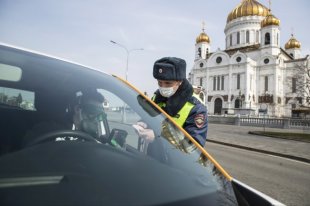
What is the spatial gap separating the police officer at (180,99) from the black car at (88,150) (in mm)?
690

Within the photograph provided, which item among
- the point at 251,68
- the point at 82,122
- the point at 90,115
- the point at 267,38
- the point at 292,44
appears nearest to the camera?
the point at 82,122

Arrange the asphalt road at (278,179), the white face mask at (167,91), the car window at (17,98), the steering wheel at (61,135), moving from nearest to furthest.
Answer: the steering wheel at (61,135) → the car window at (17,98) → the white face mask at (167,91) → the asphalt road at (278,179)

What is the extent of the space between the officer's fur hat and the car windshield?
0.64m

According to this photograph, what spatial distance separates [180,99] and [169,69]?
334mm

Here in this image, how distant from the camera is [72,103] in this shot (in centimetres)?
147

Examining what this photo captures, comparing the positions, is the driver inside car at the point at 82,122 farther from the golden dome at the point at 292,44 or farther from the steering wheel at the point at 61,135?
the golden dome at the point at 292,44

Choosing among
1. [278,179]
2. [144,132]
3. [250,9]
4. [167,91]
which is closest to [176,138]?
[144,132]

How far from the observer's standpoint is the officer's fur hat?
2449 millimetres

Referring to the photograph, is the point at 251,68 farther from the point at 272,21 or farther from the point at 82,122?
the point at 82,122

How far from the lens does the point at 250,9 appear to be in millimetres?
62562

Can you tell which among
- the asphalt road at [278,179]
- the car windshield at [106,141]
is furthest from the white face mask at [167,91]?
the asphalt road at [278,179]

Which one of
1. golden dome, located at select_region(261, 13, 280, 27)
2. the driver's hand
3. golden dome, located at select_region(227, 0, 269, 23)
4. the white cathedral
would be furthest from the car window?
golden dome, located at select_region(227, 0, 269, 23)

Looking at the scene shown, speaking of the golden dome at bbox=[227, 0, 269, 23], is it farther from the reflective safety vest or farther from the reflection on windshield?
the reflection on windshield

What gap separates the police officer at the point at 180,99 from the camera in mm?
2371
